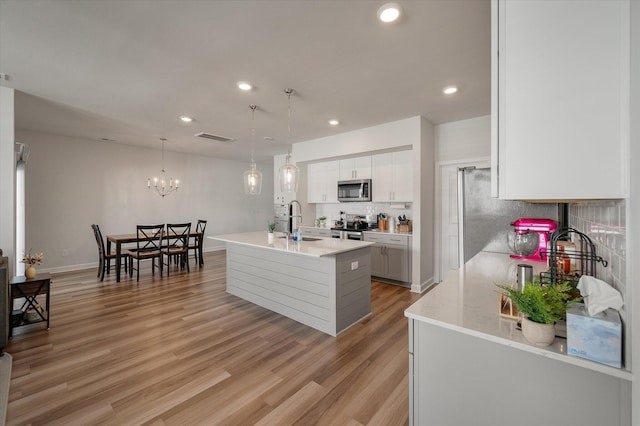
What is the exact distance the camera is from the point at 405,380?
2064 mm

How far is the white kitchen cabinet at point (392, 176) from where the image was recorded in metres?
4.62

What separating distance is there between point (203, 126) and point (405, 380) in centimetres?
464

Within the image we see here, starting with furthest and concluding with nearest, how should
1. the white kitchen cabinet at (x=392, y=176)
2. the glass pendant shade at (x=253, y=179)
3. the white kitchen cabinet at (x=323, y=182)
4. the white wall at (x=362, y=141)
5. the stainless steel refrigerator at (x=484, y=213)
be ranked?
the white kitchen cabinet at (x=323, y=182) < the white kitchen cabinet at (x=392, y=176) < the white wall at (x=362, y=141) < the glass pendant shade at (x=253, y=179) < the stainless steel refrigerator at (x=484, y=213)

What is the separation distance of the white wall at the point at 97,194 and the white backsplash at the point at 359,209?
351 centimetres

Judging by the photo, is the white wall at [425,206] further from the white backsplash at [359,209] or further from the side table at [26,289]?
the side table at [26,289]

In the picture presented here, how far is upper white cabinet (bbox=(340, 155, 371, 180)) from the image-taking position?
16.9ft

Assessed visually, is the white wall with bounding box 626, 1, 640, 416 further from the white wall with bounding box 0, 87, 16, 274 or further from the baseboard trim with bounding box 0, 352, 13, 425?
the white wall with bounding box 0, 87, 16, 274

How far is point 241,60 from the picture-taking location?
254 centimetres

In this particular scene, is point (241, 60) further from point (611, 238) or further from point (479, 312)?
point (611, 238)

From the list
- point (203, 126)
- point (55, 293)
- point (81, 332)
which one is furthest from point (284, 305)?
point (55, 293)

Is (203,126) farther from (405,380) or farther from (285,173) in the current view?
(405,380)

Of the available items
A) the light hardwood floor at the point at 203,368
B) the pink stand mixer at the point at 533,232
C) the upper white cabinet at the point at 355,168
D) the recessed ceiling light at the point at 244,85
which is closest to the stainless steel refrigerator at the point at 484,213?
the pink stand mixer at the point at 533,232

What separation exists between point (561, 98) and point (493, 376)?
109 centimetres

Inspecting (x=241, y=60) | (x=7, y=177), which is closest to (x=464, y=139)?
(x=241, y=60)
